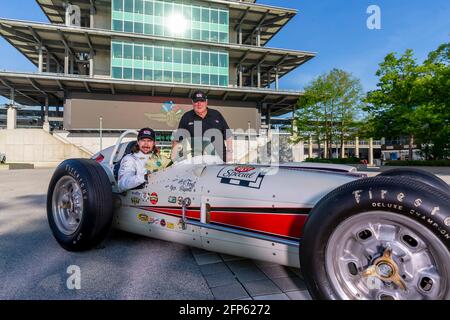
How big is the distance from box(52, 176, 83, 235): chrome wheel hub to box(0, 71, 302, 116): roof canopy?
3125 centimetres

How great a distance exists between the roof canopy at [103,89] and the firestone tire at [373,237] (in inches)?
1315

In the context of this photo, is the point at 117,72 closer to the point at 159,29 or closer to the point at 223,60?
the point at 159,29

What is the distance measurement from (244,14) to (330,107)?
21.0m

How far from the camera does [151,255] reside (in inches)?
116

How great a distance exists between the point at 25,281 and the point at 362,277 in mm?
2841

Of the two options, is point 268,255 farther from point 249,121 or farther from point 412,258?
point 249,121

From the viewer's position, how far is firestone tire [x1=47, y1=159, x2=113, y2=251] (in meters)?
2.86

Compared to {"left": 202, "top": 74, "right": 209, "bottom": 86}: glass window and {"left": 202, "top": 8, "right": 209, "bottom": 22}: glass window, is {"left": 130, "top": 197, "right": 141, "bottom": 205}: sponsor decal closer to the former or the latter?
{"left": 202, "top": 74, "right": 209, "bottom": 86}: glass window

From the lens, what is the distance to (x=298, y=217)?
2.09m

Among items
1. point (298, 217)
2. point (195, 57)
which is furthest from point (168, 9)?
point (298, 217)

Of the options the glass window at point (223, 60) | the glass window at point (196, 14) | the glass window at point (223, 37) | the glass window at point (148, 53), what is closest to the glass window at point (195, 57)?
the glass window at point (223, 60)

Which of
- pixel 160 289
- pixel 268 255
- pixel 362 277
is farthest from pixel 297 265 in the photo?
pixel 160 289

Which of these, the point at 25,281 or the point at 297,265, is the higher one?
the point at 297,265

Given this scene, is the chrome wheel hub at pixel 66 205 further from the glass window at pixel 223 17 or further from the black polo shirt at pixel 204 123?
the glass window at pixel 223 17
